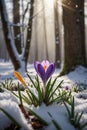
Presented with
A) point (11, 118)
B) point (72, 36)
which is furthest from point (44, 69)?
point (72, 36)

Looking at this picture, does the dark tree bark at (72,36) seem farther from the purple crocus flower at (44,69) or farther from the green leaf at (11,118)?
the green leaf at (11,118)

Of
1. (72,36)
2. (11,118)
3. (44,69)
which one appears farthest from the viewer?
(72,36)

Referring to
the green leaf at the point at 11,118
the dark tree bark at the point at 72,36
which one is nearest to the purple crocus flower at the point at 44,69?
the green leaf at the point at 11,118

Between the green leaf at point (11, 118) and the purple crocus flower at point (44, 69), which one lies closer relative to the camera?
the green leaf at point (11, 118)

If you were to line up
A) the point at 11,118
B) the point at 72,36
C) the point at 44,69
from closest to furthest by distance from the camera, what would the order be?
the point at 11,118 < the point at 44,69 < the point at 72,36

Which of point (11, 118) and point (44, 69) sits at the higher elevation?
point (44, 69)

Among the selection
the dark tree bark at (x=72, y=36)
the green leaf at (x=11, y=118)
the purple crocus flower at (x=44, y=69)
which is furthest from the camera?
the dark tree bark at (x=72, y=36)

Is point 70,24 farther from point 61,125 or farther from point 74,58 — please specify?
point 61,125

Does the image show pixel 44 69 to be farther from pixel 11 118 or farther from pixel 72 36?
pixel 72 36

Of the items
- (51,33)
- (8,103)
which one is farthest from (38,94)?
(51,33)
